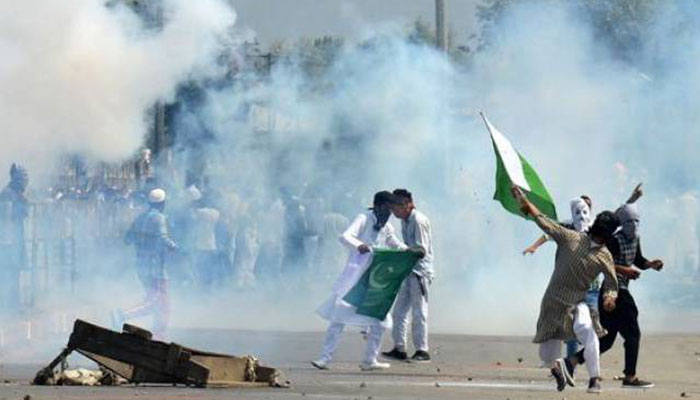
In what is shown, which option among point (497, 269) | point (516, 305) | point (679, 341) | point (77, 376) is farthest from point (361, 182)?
point (77, 376)

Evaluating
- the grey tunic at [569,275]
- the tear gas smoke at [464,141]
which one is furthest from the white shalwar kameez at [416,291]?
the tear gas smoke at [464,141]

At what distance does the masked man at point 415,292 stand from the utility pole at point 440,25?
1236cm

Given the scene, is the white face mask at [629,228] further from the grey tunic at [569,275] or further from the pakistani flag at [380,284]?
the pakistani flag at [380,284]

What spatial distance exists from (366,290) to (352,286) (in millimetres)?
130

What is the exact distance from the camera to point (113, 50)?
23859 millimetres

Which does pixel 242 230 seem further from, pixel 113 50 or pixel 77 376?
pixel 77 376

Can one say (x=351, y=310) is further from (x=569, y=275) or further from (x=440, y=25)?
(x=440, y=25)

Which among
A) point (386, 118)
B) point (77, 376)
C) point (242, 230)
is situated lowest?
point (77, 376)

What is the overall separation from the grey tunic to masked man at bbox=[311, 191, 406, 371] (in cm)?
271

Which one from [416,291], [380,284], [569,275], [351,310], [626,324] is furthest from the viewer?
[416,291]

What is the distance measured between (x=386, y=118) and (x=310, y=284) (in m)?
3.11

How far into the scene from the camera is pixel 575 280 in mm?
14719

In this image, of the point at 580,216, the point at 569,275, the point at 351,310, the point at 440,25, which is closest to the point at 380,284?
the point at 351,310

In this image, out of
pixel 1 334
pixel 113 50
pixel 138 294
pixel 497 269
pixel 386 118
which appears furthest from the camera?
A: pixel 386 118
